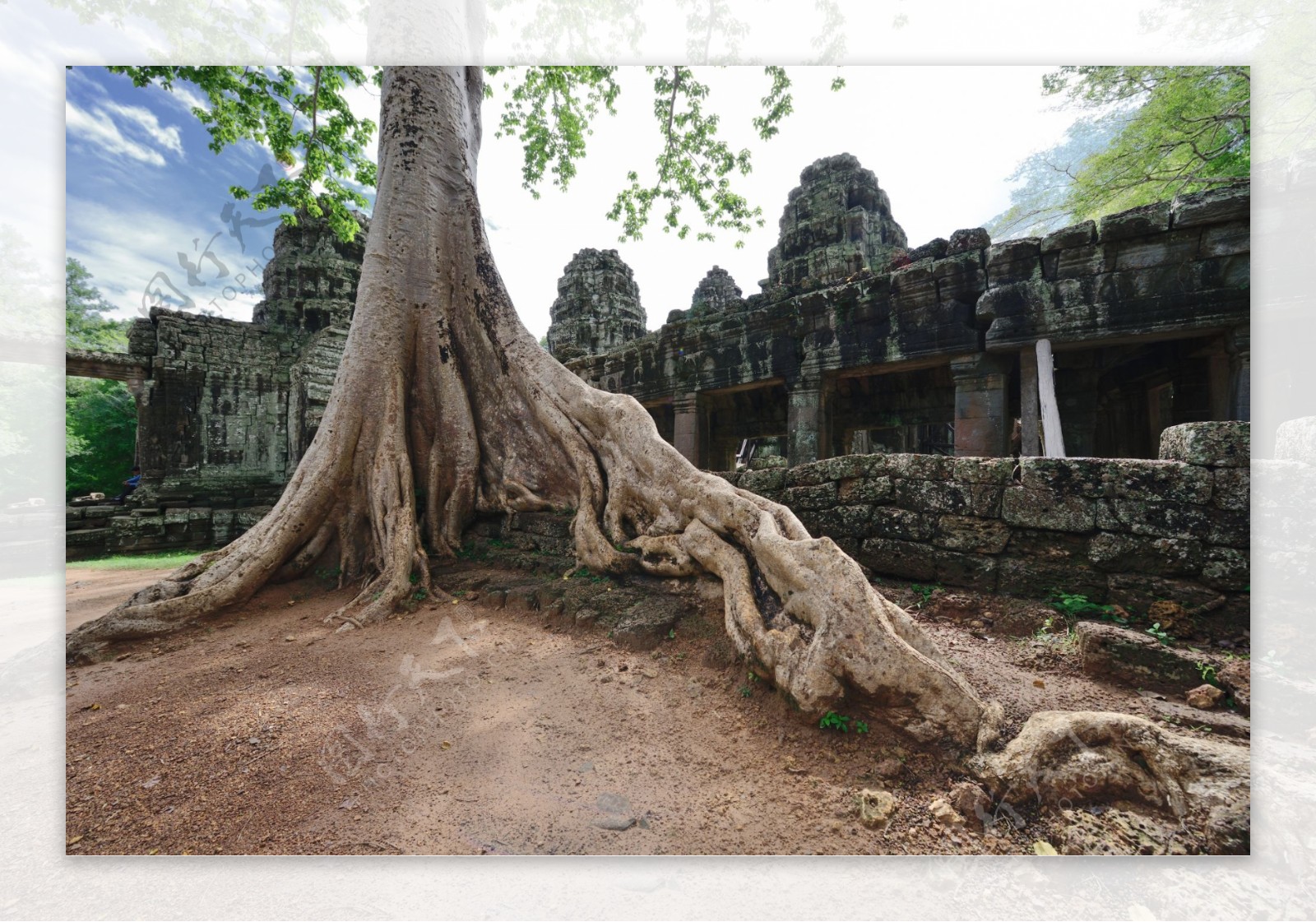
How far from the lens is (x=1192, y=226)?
4180 mm

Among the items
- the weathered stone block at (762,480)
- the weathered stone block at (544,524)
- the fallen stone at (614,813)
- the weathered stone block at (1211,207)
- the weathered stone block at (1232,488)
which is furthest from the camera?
the weathered stone block at (1211,207)

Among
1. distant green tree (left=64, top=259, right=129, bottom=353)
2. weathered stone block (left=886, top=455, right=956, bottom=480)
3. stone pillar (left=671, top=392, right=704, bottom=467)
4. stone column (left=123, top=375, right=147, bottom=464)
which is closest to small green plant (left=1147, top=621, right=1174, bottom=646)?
weathered stone block (left=886, top=455, right=956, bottom=480)

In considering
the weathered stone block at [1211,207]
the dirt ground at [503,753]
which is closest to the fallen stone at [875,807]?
the dirt ground at [503,753]

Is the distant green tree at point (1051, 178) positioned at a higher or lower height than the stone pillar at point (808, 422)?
higher

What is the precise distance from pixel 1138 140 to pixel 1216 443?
4.15m

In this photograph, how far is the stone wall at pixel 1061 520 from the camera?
211 centimetres

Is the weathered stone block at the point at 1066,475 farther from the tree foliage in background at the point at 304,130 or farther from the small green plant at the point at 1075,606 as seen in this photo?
the tree foliage in background at the point at 304,130

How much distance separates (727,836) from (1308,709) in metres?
2.09

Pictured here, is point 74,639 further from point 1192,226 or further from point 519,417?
point 1192,226

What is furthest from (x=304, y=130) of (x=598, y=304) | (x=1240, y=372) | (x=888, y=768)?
(x=598, y=304)

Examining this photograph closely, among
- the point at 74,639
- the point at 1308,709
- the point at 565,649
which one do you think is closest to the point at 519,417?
the point at 565,649

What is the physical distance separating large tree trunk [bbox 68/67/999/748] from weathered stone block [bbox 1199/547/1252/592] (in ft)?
6.09

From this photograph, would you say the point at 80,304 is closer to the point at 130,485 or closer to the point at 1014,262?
the point at 1014,262

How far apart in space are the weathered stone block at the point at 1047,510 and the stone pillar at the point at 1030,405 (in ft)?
10.7
